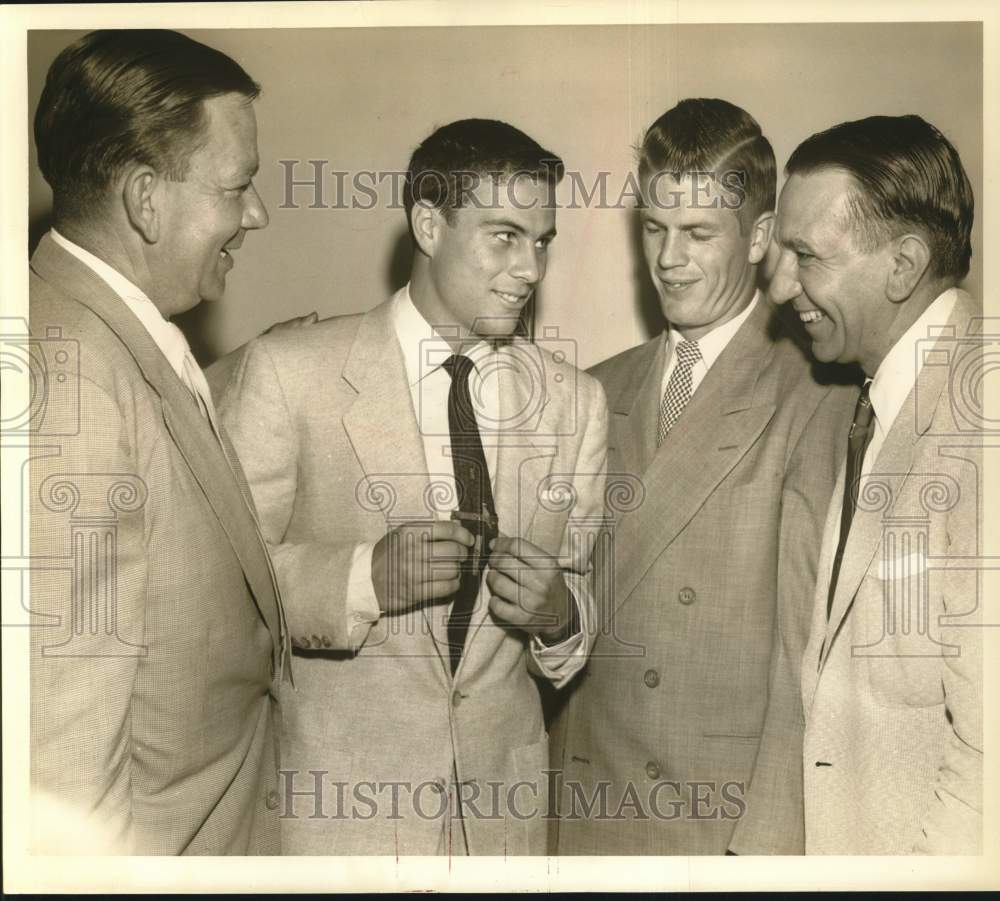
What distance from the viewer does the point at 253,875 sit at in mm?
2627

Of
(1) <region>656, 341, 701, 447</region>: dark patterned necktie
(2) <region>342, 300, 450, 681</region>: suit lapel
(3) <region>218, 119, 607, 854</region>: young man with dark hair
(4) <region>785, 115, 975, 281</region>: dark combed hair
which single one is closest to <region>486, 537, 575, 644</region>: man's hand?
(3) <region>218, 119, 607, 854</region>: young man with dark hair

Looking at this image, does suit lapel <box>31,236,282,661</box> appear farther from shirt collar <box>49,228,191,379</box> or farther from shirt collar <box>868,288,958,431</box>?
shirt collar <box>868,288,958,431</box>

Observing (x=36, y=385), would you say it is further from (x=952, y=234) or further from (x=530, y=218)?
(x=952, y=234)

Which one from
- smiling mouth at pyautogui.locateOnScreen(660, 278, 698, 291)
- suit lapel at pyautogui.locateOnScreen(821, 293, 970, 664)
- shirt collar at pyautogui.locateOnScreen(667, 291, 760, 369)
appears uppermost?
smiling mouth at pyautogui.locateOnScreen(660, 278, 698, 291)

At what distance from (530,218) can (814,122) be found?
1.93 feet

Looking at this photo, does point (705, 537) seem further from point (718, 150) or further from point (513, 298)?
point (718, 150)

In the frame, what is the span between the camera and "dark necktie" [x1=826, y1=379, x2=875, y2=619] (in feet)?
8.46

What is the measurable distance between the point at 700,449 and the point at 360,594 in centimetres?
72

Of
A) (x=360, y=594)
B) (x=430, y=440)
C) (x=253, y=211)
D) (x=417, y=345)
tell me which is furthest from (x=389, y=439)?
(x=253, y=211)

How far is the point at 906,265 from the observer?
258 centimetres

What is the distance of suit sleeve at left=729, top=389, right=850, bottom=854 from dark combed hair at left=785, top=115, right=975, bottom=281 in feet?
1.31

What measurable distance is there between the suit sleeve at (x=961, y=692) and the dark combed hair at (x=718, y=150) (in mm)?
644

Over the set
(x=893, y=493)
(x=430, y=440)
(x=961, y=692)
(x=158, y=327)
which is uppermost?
(x=158, y=327)

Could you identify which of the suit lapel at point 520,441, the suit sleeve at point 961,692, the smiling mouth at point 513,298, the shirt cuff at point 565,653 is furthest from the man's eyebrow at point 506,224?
the suit sleeve at point 961,692
